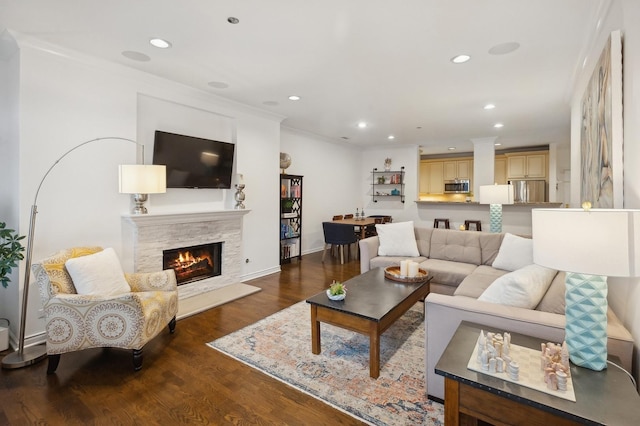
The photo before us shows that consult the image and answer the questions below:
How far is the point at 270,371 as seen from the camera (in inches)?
94.3

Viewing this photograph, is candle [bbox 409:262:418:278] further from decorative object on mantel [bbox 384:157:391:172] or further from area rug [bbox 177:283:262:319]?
decorative object on mantel [bbox 384:157:391:172]

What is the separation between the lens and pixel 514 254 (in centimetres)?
356

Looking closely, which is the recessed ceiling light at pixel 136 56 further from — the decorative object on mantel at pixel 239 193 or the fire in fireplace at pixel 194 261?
the fire in fireplace at pixel 194 261

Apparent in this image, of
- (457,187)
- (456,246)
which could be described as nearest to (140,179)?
(456,246)

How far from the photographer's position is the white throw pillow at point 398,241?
4.36m

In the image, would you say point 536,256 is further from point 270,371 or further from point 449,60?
point 449,60

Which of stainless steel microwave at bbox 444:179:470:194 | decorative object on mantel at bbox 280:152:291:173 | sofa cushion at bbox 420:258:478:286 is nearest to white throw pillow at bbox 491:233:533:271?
sofa cushion at bbox 420:258:478:286

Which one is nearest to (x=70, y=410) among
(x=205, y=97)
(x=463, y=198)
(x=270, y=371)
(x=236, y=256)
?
(x=270, y=371)

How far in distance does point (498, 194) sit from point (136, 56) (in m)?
4.93

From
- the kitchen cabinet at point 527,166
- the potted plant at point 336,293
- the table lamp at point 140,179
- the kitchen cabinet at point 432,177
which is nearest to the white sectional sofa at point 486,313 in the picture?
the potted plant at point 336,293

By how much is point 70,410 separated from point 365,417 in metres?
1.84

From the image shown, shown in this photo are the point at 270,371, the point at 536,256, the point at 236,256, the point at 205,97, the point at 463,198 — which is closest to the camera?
the point at 536,256

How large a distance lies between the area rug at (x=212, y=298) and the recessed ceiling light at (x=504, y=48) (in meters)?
3.80

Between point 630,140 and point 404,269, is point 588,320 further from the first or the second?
point 404,269
